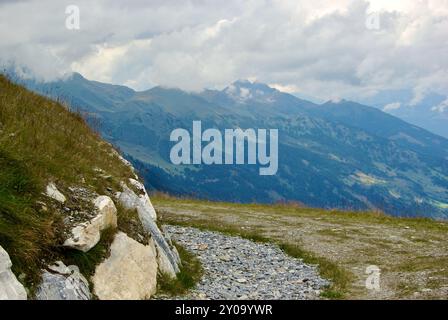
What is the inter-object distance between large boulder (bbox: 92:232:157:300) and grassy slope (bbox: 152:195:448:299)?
6538 millimetres

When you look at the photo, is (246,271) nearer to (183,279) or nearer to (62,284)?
(183,279)

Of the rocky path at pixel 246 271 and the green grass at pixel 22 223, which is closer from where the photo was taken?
the green grass at pixel 22 223

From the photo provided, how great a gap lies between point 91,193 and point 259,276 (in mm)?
8490

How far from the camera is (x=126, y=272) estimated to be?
1612 centimetres

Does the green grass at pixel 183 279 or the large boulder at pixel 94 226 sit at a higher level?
the large boulder at pixel 94 226

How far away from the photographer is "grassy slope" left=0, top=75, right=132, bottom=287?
45.5 feet

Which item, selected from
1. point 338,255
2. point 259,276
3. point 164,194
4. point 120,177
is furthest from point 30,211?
point 164,194

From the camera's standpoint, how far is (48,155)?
732 inches

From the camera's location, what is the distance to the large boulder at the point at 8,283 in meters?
12.3

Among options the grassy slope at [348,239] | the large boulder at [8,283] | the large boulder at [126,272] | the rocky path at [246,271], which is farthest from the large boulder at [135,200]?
the grassy slope at [348,239]

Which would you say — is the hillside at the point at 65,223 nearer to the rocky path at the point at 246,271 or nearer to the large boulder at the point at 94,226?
the large boulder at the point at 94,226

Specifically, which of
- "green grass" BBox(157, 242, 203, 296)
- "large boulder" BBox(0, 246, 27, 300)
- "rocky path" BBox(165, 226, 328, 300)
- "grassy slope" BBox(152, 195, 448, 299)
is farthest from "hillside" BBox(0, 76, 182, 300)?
"grassy slope" BBox(152, 195, 448, 299)

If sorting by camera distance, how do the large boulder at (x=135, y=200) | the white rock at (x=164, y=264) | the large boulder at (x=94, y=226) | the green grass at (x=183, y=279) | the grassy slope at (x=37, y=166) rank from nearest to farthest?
the grassy slope at (x=37, y=166), the large boulder at (x=94, y=226), the green grass at (x=183, y=279), the white rock at (x=164, y=264), the large boulder at (x=135, y=200)

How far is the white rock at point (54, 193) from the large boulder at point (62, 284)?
2734mm
